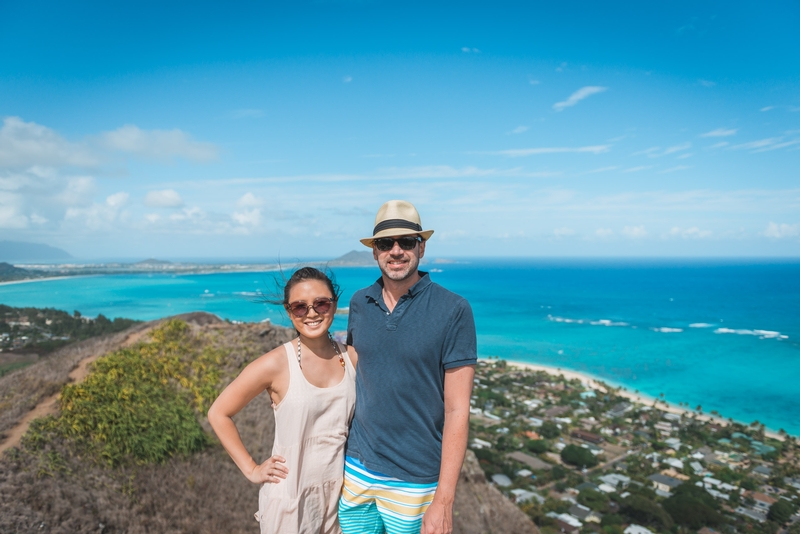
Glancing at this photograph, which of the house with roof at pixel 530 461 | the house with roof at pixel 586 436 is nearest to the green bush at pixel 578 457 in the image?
the house with roof at pixel 530 461

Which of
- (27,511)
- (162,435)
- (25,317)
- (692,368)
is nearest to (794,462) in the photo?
(692,368)

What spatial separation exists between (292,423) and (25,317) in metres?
28.4

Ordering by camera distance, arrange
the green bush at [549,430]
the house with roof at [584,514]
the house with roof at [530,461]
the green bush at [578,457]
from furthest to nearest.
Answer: the green bush at [549,430]
the green bush at [578,457]
the house with roof at [530,461]
the house with roof at [584,514]

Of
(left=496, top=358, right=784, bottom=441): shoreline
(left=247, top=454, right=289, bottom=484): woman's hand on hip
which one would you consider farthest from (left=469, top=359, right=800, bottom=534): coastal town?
(left=247, top=454, right=289, bottom=484): woman's hand on hip

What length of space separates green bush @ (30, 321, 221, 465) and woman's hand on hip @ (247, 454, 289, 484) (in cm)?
442

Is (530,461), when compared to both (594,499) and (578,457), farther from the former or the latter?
(594,499)

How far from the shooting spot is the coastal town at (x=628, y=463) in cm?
1461

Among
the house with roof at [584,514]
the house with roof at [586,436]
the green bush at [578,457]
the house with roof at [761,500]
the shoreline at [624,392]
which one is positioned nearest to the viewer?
the house with roof at [584,514]

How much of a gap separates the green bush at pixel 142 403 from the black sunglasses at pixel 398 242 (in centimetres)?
509

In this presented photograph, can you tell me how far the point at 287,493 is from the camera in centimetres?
217

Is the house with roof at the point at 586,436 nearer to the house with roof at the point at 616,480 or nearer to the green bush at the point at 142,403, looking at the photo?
the house with roof at the point at 616,480

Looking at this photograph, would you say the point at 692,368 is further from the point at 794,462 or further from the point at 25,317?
the point at 25,317

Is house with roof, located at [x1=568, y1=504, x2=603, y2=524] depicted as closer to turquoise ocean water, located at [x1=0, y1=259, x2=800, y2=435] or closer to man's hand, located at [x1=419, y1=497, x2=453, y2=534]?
turquoise ocean water, located at [x1=0, y1=259, x2=800, y2=435]

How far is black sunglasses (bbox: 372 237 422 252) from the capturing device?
2.32 metres
